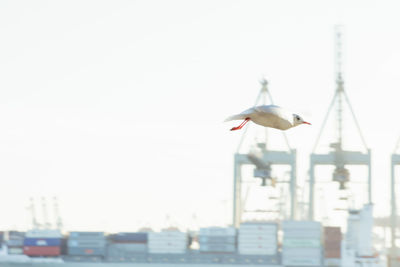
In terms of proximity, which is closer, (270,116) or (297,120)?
(270,116)

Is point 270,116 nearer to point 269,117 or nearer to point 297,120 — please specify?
point 269,117

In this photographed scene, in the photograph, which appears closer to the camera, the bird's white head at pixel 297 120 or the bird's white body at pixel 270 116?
the bird's white body at pixel 270 116

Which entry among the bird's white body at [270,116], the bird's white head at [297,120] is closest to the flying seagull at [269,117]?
the bird's white body at [270,116]

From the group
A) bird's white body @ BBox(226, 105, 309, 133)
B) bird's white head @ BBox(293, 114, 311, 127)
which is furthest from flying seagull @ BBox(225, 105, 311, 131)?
bird's white head @ BBox(293, 114, 311, 127)

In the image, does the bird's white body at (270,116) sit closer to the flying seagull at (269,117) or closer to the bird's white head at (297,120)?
the flying seagull at (269,117)

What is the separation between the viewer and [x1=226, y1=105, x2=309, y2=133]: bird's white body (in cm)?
3008

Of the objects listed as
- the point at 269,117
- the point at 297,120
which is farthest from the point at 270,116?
the point at 297,120

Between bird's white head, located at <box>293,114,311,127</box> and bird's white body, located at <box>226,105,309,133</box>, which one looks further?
bird's white head, located at <box>293,114,311,127</box>

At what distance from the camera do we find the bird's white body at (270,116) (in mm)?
30078

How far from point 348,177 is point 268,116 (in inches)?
6402

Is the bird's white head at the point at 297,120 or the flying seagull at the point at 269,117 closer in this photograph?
the flying seagull at the point at 269,117

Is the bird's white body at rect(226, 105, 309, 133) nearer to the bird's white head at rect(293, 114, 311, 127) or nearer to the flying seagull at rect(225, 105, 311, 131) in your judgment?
the flying seagull at rect(225, 105, 311, 131)

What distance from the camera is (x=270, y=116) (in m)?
30.4

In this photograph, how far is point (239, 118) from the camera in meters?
30.2
